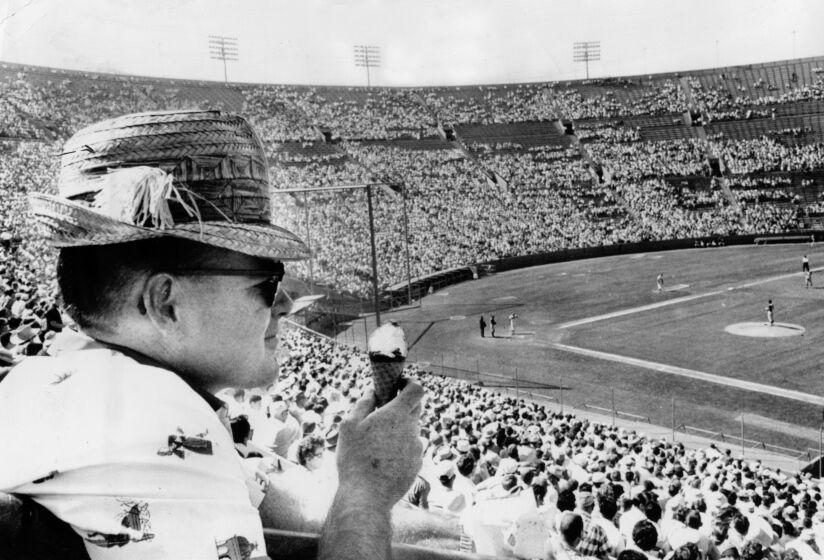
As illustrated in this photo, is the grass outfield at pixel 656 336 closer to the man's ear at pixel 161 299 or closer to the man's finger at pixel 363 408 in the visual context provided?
the man's finger at pixel 363 408

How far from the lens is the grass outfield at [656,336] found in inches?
683

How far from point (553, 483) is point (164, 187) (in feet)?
21.0

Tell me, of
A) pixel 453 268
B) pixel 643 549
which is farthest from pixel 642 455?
pixel 453 268

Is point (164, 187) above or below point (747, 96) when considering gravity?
below

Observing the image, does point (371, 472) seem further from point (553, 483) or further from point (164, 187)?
point (553, 483)

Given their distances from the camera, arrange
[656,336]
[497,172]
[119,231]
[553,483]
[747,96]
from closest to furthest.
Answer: [119,231] → [553,483] → [656,336] → [497,172] → [747,96]

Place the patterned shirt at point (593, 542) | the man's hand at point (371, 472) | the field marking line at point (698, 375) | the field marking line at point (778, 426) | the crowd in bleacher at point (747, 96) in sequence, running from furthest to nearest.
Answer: the crowd in bleacher at point (747, 96) → the field marking line at point (698, 375) → the field marking line at point (778, 426) → the patterned shirt at point (593, 542) → the man's hand at point (371, 472)

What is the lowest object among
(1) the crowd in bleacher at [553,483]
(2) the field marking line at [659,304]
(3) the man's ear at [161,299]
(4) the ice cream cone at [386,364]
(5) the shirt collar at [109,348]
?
(2) the field marking line at [659,304]

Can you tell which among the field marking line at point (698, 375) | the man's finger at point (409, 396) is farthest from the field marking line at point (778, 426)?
the man's finger at point (409, 396)

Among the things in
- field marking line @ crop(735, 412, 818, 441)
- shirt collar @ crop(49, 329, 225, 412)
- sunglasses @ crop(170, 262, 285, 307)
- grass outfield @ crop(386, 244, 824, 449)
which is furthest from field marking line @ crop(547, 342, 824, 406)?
shirt collar @ crop(49, 329, 225, 412)

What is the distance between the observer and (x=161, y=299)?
136 centimetres

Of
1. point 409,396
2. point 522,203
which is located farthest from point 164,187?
point 522,203

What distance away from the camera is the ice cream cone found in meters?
1.50

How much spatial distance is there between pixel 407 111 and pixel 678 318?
3657 centimetres
